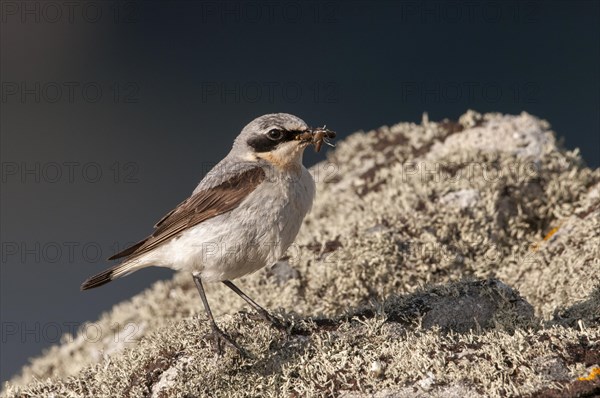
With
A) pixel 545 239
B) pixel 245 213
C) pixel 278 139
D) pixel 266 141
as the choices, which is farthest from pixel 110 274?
pixel 545 239

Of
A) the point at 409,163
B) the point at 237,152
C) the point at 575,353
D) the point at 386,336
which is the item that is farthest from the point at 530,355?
the point at 409,163

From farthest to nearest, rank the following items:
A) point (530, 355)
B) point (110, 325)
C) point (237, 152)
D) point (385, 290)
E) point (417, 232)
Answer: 1. point (110, 325)
2. point (417, 232)
3. point (385, 290)
4. point (237, 152)
5. point (530, 355)

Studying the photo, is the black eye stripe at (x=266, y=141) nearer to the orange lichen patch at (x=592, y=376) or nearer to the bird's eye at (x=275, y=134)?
the bird's eye at (x=275, y=134)

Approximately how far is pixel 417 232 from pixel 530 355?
4.62 meters

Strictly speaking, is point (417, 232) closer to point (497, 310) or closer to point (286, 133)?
point (497, 310)

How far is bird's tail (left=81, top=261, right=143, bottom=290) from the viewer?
7672 mm

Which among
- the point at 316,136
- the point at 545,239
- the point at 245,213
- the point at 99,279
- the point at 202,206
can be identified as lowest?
the point at 545,239

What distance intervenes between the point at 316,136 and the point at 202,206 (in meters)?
1.38

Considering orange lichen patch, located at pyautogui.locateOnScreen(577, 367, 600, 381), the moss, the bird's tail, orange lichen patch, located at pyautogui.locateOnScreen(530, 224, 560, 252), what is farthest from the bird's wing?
orange lichen patch, located at pyautogui.locateOnScreen(530, 224, 560, 252)

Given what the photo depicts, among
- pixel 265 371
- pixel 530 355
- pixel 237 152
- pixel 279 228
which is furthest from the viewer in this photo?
pixel 237 152

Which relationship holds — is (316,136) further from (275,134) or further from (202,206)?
(202,206)

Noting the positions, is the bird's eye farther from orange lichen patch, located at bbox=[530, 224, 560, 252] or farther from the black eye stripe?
orange lichen patch, located at bbox=[530, 224, 560, 252]

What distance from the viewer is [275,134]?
7.23 metres

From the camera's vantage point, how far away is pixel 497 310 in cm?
726
